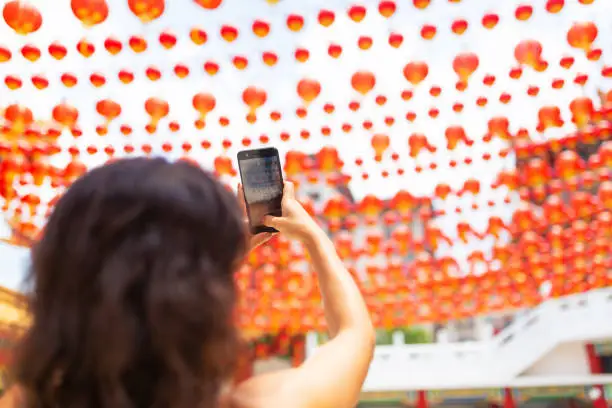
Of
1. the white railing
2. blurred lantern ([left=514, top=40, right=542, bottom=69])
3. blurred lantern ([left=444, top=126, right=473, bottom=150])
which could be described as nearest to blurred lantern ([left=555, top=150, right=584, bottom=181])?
blurred lantern ([left=444, top=126, right=473, bottom=150])

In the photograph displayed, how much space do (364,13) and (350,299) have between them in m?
3.21

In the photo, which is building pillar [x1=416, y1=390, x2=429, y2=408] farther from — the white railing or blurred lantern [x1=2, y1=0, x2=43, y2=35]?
blurred lantern [x1=2, y1=0, x2=43, y2=35]

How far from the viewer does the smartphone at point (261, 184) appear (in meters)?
1.07

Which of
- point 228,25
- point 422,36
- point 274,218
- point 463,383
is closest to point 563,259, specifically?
point 463,383

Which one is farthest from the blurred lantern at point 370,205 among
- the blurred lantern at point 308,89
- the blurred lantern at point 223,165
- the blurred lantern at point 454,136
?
the blurred lantern at point 308,89

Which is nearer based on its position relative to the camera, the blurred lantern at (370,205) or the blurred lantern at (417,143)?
the blurred lantern at (417,143)

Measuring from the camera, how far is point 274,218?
1.05m

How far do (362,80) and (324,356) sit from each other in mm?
3742

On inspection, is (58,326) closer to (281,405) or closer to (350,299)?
(281,405)

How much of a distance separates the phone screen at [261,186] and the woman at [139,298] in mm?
323

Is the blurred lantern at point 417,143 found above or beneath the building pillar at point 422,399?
above

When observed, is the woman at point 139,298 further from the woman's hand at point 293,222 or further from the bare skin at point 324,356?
the woman's hand at point 293,222

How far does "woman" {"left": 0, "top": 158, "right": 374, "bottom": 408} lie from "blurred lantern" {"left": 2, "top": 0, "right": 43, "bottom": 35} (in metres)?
3.22

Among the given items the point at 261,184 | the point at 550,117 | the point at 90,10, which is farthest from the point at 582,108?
the point at 261,184
